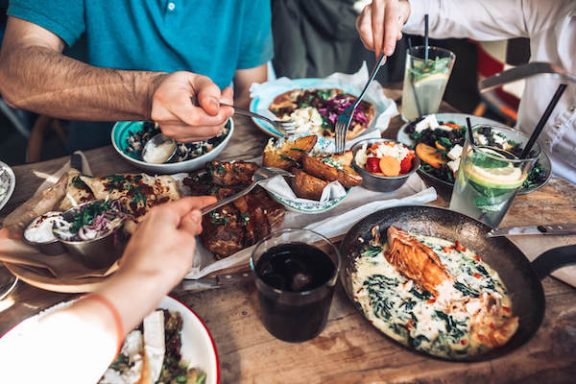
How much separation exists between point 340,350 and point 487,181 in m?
0.88

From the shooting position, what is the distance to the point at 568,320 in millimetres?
1258

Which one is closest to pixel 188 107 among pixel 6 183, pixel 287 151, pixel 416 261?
pixel 287 151

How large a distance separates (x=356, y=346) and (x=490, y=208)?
32.9 inches

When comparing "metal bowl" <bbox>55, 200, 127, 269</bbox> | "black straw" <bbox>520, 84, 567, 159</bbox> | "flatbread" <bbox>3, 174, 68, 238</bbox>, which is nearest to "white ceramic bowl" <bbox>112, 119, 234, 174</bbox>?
"flatbread" <bbox>3, 174, 68, 238</bbox>

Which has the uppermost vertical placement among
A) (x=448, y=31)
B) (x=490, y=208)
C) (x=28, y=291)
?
(x=448, y=31)

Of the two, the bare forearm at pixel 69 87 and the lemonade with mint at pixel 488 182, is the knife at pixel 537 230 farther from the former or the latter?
the bare forearm at pixel 69 87

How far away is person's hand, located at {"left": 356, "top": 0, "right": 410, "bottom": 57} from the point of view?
1990 mm

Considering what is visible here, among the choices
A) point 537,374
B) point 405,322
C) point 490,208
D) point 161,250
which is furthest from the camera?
point 490,208

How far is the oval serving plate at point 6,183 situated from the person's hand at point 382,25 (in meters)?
1.88

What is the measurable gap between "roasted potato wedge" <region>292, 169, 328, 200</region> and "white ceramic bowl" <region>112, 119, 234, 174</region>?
50 cm

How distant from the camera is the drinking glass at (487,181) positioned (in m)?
1.48

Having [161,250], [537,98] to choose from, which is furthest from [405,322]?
[537,98]

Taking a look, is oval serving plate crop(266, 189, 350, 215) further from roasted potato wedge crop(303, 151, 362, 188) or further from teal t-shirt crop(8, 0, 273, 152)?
teal t-shirt crop(8, 0, 273, 152)

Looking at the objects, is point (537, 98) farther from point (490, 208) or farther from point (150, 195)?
point (150, 195)
